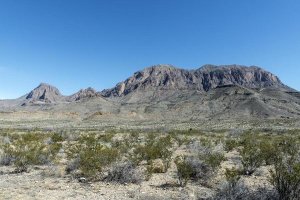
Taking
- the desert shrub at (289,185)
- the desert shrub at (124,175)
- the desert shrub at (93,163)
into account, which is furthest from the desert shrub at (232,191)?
the desert shrub at (93,163)

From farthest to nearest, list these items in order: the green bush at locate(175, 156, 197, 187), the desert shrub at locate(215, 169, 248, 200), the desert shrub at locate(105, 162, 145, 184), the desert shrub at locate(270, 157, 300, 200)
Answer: the desert shrub at locate(105, 162, 145, 184), the green bush at locate(175, 156, 197, 187), the desert shrub at locate(215, 169, 248, 200), the desert shrub at locate(270, 157, 300, 200)

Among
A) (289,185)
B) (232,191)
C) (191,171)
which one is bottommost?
(232,191)

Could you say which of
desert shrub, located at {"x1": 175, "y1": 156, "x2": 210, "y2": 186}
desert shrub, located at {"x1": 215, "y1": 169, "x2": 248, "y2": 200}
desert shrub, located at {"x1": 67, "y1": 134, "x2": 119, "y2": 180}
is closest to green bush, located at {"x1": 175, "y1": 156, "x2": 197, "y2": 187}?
desert shrub, located at {"x1": 175, "y1": 156, "x2": 210, "y2": 186}

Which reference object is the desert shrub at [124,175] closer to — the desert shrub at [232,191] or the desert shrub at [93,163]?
the desert shrub at [93,163]

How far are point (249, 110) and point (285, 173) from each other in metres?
121

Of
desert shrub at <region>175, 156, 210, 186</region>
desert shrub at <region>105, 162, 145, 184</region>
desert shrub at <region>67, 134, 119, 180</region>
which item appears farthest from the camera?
desert shrub at <region>67, 134, 119, 180</region>

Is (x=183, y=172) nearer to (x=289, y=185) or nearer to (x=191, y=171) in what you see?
(x=191, y=171)

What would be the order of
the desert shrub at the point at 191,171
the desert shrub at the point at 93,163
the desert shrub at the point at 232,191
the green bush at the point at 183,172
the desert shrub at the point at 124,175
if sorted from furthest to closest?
1. the desert shrub at the point at 93,163
2. the desert shrub at the point at 124,175
3. the desert shrub at the point at 191,171
4. the green bush at the point at 183,172
5. the desert shrub at the point at 232,191

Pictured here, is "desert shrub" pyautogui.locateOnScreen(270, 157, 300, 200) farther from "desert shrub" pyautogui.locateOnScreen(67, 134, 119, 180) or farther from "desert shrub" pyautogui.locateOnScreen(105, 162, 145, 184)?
"desert shrub" pyautogui.locateOnScreen(67, 134, 119, 180)

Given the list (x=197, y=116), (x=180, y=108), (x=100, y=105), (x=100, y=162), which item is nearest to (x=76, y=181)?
(x=100, y=162)

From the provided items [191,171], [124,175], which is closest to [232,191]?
[191,171]

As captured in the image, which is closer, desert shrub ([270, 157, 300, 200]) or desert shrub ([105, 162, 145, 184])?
desert shrub ([270, 157, 300, 200])

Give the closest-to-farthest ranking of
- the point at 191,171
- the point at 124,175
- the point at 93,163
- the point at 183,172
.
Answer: the point at 183,172
the point at 124,175
the point at 191,171
the point at 93,163

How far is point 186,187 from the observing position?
40.6 feet
